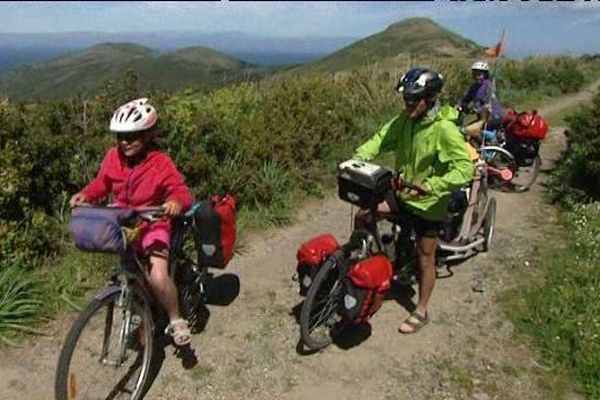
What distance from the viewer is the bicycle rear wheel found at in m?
4.08

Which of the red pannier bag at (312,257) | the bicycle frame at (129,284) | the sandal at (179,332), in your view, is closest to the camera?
the bicycle frame at (129,284)

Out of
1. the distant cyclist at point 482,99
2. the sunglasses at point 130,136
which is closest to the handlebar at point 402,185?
the sunglasses at point 130,136

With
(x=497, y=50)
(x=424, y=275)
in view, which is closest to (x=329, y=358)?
(x=424, y=275)

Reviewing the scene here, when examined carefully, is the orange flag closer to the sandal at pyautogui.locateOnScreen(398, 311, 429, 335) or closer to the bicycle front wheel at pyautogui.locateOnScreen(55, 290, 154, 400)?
the sandal at pyautogui.locateOnScreen(398, 311, 429, 335)

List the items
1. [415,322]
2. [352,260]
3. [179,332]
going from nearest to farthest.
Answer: [179,332] → [352,260] → [415,322]

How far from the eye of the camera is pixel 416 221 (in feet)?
14.7

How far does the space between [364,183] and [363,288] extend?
770mm

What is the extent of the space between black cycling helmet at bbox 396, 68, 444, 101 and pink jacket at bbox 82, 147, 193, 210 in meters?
1.76

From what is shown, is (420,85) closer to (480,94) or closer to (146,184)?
(146,184)

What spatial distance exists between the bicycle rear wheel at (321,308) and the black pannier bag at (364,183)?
0.50 metres

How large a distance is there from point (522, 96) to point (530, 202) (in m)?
11.7

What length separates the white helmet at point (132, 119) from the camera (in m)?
3.47

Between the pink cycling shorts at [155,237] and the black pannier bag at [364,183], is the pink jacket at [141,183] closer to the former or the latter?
the pink cycling shorts at [155,237]

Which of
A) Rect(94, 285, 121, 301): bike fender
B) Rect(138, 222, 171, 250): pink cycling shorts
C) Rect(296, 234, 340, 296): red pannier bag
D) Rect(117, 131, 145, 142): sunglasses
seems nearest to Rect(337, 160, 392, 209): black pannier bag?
Rect(296, 234, 340, 296): red pannier bag
